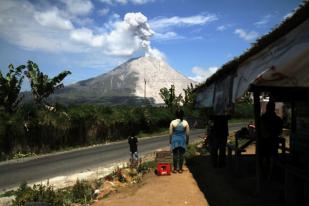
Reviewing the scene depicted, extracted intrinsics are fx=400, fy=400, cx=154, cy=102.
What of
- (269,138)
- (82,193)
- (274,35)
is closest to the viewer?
(274,35)

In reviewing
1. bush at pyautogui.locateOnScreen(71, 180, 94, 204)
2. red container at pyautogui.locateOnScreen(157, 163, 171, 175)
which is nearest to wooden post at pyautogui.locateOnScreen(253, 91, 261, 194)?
red container at pyautogui.locateOnScreen(157, 163, 171, 175)

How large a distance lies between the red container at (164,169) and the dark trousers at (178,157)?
294mm

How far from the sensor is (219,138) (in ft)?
41.0

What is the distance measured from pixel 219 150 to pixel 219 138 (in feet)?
1.27

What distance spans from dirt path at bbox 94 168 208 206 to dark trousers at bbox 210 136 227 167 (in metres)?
1.43

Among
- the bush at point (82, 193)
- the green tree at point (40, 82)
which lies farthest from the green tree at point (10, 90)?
the bush at point (82, 193)

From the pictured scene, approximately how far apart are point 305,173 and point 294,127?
547cm

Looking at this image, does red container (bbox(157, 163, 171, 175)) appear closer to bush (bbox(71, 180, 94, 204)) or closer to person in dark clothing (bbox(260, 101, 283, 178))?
bush (bbox(71, 180, 94, 204))

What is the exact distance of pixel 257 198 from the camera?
28.0 ft

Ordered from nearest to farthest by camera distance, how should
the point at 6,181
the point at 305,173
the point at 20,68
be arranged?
the point at 305,173 < the point at 6,181 < the point at 20,68

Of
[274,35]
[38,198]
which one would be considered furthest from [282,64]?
[38,198]

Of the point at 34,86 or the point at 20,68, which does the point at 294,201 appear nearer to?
the point at 20,68

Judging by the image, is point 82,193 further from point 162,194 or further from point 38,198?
point 162,194

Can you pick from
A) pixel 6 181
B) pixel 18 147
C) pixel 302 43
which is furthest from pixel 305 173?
pixel 18 147
